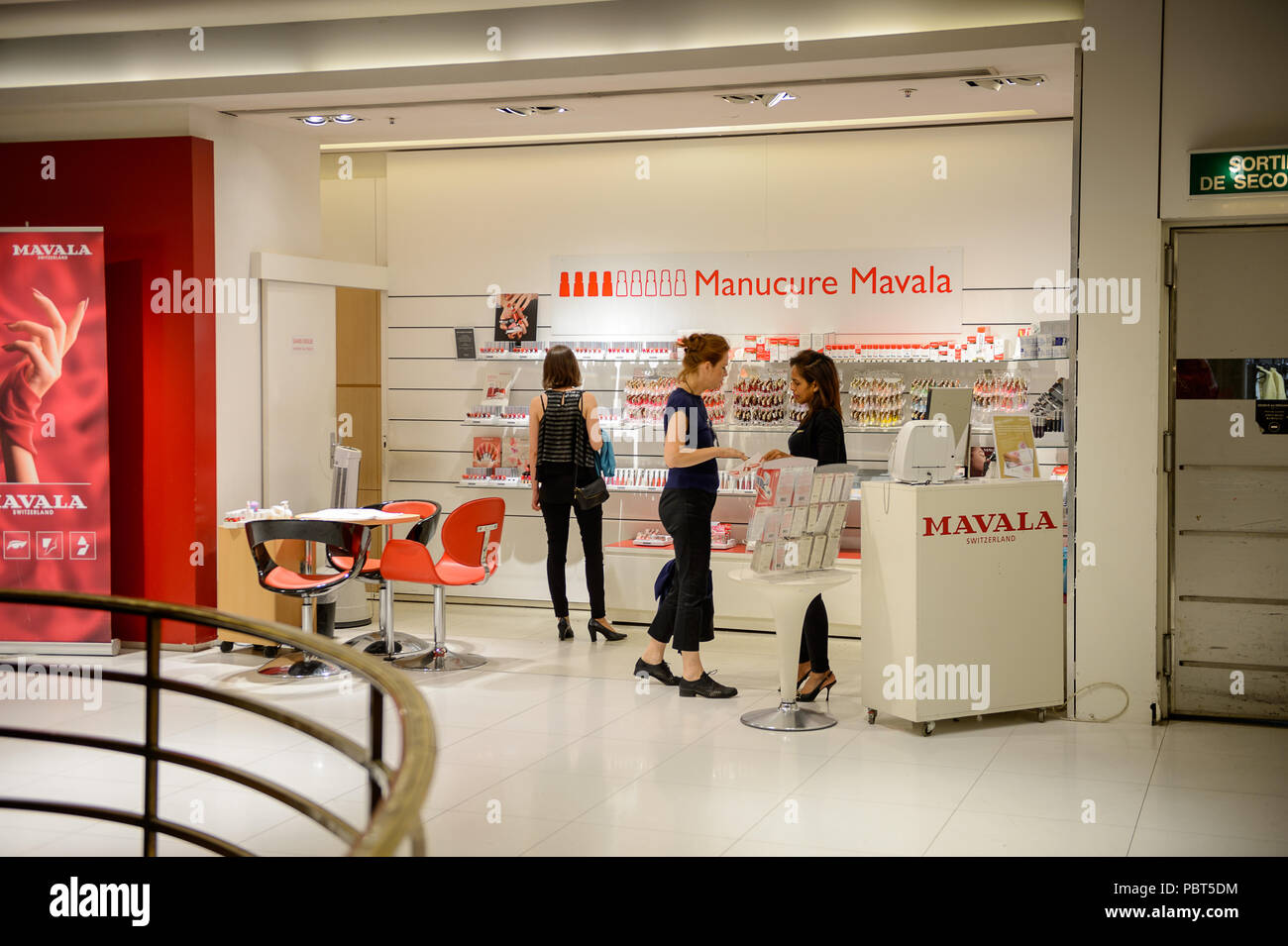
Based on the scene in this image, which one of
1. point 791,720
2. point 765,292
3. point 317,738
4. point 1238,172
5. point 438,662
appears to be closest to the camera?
point 317,738

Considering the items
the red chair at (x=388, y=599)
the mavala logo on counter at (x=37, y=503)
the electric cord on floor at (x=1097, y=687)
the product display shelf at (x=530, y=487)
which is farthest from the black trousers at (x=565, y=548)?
the electric cord on floor at (x=1097, y=687)

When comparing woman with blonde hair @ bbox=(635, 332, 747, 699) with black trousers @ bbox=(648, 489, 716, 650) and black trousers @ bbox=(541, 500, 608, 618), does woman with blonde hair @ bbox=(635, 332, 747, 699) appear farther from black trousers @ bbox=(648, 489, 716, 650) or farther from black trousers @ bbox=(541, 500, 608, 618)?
black trousers @ bbox=(541, 500, 608, 618)

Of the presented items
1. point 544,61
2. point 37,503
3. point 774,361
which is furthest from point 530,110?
point 37,503

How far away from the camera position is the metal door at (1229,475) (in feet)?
18.7

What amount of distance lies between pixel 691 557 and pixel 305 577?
7.55 feet

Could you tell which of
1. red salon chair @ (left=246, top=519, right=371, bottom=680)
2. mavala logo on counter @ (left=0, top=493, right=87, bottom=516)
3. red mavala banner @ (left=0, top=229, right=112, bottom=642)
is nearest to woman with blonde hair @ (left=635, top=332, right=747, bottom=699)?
red salon chair @ (left=246, top=519, right=371, bottom=680)

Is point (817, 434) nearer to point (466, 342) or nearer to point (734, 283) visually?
point (734, 283)

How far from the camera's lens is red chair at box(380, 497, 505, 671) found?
6750mm

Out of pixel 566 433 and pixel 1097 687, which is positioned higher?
pixel 566 433

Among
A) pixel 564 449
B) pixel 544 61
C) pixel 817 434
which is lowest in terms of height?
pixel 564 449

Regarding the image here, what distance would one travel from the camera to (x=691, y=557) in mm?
5941

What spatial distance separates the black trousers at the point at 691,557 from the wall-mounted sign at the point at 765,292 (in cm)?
264

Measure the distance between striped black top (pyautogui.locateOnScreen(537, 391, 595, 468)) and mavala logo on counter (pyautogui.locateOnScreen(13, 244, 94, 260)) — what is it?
2.76m

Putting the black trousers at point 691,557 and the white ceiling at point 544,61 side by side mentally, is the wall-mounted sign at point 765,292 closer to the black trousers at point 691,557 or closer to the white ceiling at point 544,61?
the white ceiling at point 544,61
